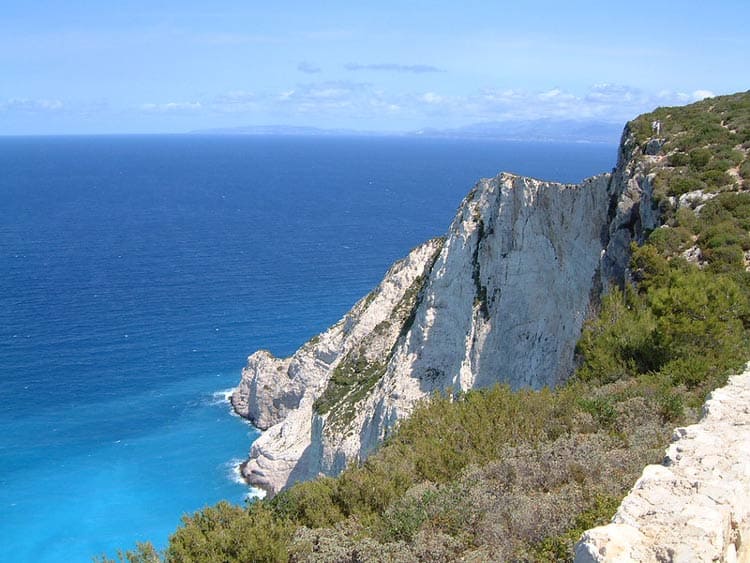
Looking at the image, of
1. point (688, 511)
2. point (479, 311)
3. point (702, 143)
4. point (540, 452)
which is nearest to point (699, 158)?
point (702, 143)

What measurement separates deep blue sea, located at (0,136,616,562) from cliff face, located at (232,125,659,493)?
31.0 feet

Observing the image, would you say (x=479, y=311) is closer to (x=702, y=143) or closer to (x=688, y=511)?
(x=702, y=143)

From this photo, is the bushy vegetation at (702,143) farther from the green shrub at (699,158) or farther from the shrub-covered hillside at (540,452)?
the shrub-covered hillside at (540,452)

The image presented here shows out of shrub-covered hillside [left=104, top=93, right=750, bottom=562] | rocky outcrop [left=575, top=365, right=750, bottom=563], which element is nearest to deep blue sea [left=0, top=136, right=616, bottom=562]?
shrub-covered hillside [left=104, top=93, right=750, bottom=562]

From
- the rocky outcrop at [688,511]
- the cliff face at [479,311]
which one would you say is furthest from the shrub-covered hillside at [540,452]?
the cliff face at [479,311]

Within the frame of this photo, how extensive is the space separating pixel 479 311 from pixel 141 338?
44.9 m

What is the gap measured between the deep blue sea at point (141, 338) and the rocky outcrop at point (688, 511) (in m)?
38.0

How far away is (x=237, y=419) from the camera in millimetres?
59156

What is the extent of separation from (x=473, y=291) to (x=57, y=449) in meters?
34.7

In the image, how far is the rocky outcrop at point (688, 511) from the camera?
25.3ft

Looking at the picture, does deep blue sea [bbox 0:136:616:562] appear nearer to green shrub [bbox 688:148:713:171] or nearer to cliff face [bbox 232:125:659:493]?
cliff face [bbox 232:125:659:493]

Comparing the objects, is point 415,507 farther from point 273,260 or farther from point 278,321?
point 273,260

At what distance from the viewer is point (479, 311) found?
1484 inches

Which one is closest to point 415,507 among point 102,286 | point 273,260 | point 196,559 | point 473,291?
point 196,559
